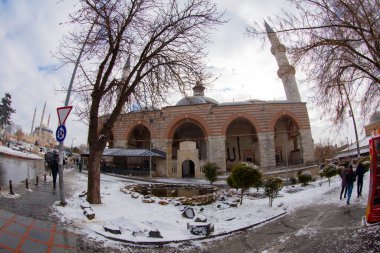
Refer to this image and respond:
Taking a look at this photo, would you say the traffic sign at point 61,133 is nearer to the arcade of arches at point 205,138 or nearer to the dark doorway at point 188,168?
the arcade of arches at point 205,138

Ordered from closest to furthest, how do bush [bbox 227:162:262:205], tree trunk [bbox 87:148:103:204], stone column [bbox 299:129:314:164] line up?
tree trunk [bbox 87:148:103:204]
bush [bbox 227:162:262:205]
stone column [bbox 299:129:314:164]

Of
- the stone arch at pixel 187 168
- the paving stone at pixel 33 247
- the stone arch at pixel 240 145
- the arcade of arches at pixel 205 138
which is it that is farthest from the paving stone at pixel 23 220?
the stone arch at pixel 240 145

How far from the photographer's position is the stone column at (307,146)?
3403cm

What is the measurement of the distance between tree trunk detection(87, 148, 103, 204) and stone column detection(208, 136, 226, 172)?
23.9m

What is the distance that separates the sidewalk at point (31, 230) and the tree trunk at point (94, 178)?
1274 millimetres

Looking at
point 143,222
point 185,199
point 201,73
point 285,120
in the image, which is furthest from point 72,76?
point 285,120

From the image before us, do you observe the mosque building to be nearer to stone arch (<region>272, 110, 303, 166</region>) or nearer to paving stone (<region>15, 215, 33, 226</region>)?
stone arch (<region>272, 110, 303, 166</region>)

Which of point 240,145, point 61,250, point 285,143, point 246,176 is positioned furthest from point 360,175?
point 240,145

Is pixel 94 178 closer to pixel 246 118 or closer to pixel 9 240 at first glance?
pixel 9 240

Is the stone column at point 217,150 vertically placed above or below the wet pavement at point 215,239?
above

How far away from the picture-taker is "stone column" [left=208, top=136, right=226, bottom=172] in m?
32.4

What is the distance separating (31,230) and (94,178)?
3.48 meters

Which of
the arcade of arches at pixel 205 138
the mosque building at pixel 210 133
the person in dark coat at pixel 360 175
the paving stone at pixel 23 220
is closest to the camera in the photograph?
the paving stone at pixel 23 220

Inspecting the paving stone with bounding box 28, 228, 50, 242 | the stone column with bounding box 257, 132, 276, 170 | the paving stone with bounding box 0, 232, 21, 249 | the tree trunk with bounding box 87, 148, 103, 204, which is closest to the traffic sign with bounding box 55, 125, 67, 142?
the tree trunk with bounding box 87, 148, 103, 204
